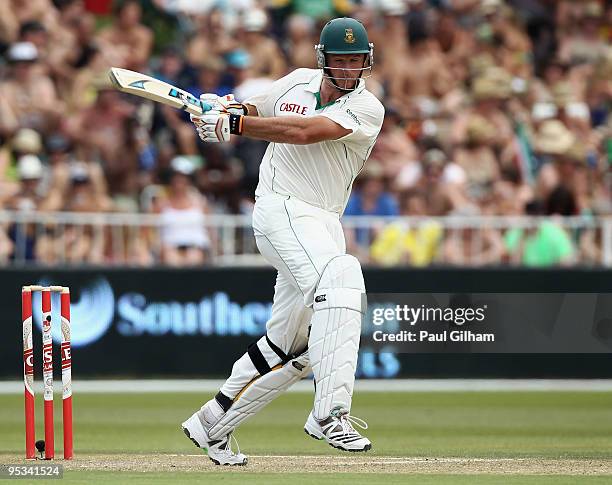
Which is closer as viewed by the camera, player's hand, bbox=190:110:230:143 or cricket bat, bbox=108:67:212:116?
player's hand, bbox=190:110:230:143

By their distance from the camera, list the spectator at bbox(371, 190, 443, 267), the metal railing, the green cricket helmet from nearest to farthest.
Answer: the green cricket helmet < the metal railing < the spectator at bbox(371, 190, 443, 267)

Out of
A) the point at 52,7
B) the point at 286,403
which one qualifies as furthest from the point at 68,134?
the point at 286,403

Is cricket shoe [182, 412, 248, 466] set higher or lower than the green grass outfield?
higher

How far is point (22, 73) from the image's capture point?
13930 millimetres

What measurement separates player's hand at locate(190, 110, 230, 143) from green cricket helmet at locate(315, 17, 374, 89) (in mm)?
633

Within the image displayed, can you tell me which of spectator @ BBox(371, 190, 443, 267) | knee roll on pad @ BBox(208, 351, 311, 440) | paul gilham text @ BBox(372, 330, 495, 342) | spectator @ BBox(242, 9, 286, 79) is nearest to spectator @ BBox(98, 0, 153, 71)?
spectator @ BBox(242, 9, 286, 79)

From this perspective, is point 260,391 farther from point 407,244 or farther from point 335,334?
point 407,244

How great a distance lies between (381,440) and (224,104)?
3.04 m

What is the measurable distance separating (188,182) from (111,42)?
7.76ft

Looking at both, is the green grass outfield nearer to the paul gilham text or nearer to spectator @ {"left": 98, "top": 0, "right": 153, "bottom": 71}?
the paul gilham text

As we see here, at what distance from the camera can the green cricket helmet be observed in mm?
7039

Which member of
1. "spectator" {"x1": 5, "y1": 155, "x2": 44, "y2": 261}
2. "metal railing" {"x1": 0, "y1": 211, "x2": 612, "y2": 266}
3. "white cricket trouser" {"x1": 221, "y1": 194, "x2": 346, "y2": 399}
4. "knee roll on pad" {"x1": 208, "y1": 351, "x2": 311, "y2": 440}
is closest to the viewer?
"white cricket trouser" {"x1": 221, "y1": 194, "x2": 346, "y2": 399}

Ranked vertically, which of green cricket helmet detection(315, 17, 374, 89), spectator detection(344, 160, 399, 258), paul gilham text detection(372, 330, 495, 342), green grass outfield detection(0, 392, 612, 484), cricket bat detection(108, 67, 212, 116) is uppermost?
green cricket helmet detection(315, 17, 374, 89)

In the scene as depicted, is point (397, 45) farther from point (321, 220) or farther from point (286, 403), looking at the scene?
point (321, 220)
